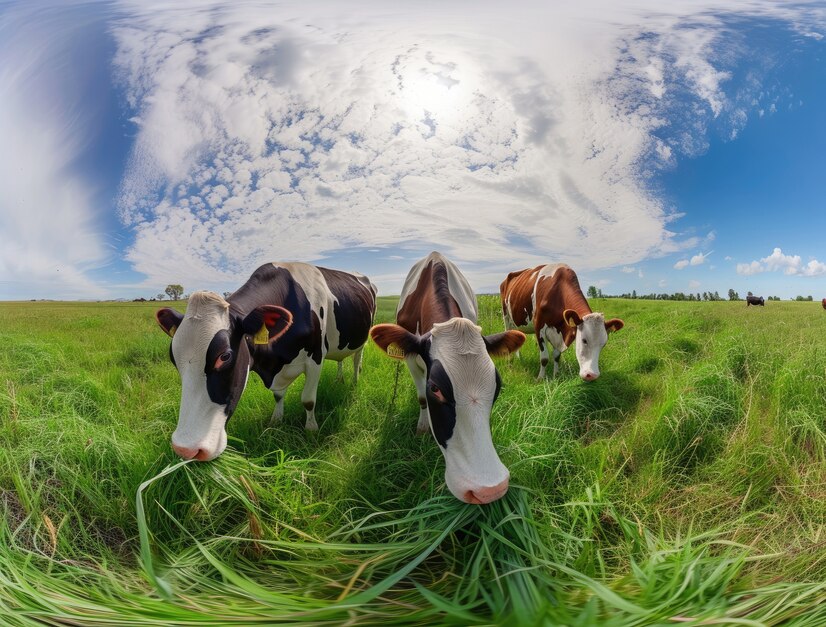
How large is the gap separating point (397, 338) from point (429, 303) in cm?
79

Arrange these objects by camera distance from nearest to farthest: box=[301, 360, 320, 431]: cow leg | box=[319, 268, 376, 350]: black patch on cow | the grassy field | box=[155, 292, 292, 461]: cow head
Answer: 1. the grassy field
2. box=[155, 292, 292, 461]: cow head
3. box=[301, 360, 320, 431]: cow leg
4. box=[319, 268, 376, 350]: black patch on cow

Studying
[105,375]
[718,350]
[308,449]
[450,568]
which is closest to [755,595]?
[450,568]

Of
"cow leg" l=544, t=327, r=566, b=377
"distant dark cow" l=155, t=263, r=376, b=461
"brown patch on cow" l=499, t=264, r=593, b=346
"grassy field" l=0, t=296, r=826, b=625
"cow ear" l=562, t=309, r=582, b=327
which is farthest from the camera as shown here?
"cow leg" l=544, t=327, r=566, b=377

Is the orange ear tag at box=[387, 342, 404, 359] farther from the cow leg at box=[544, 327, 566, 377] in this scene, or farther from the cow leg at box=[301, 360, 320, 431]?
the cow leg at box=[544, 327, 566, 377]

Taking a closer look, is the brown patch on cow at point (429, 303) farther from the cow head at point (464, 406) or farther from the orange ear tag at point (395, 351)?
the cow head at point (464, 406)

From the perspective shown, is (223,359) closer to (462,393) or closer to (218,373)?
(218,373)

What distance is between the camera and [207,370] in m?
2.56

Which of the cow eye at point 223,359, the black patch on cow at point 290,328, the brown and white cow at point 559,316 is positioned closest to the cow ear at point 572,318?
the brown and white cow at point 559,316

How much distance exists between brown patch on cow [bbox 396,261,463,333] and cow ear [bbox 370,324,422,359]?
484mm

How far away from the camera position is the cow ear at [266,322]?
2.91 m

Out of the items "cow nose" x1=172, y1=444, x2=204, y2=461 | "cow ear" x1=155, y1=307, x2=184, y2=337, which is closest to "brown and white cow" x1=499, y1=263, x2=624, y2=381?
"cow nose" x1=172, y1=444, x2=204, y2=461

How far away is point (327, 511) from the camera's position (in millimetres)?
2457

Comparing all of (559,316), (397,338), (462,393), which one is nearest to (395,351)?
(397,338)

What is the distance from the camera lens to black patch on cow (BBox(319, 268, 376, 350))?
191 inches
